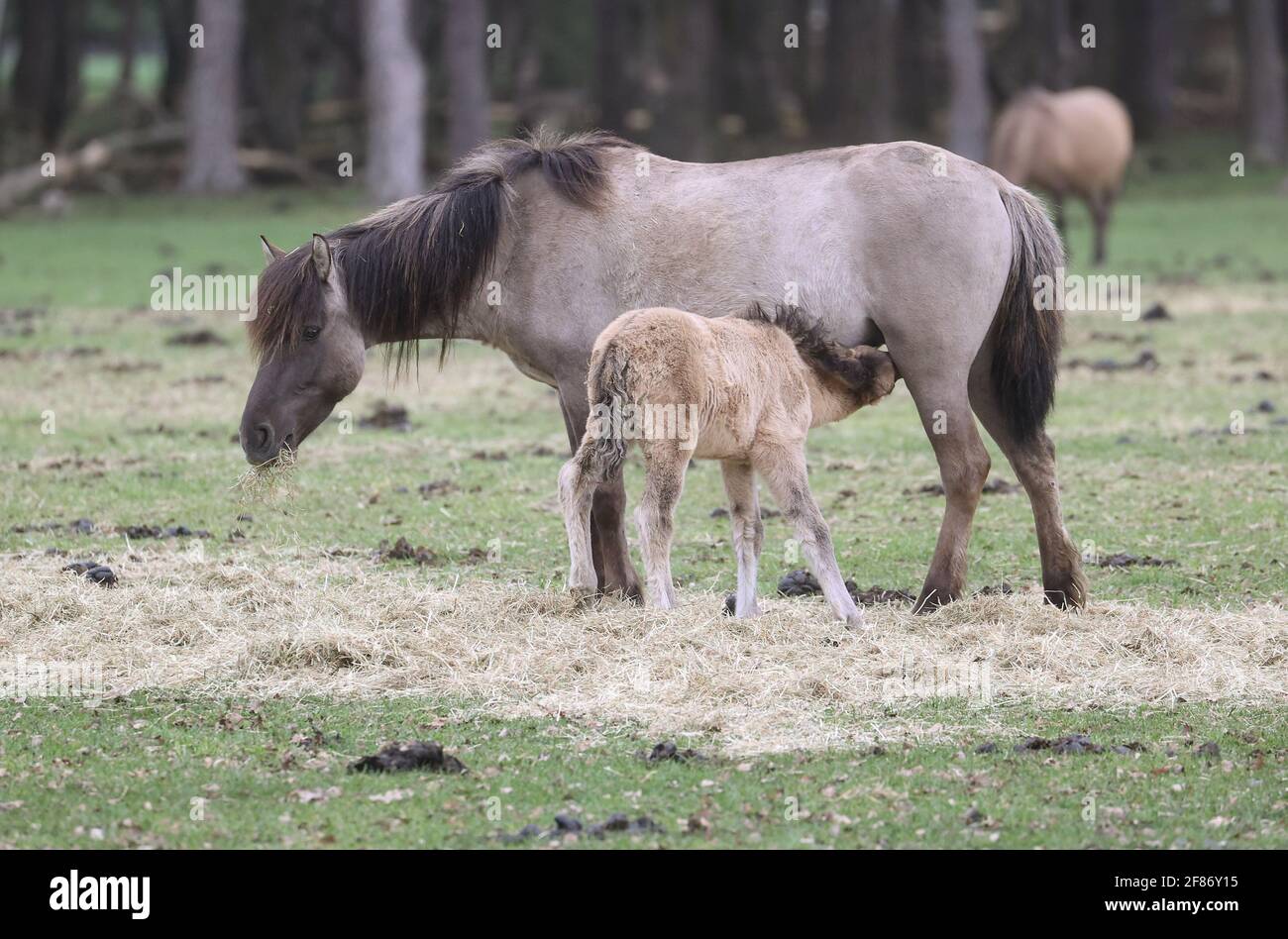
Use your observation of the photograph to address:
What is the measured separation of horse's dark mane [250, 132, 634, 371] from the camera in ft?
28.0

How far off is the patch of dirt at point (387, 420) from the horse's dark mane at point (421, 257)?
16.9ft

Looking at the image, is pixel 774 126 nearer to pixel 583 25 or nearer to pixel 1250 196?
pixel 1250 196

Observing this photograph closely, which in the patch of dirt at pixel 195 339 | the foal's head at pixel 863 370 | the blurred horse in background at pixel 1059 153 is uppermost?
the blurred horse in background at pixel 1059 153

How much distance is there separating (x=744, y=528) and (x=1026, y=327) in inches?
70.1

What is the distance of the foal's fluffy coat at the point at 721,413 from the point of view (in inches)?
296

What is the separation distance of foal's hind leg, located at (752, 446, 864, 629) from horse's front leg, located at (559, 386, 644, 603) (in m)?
0.91

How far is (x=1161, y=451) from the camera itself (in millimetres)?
12539

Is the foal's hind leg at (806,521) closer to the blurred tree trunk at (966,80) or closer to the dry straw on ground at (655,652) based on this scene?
the dry straw on ground at (655,652)

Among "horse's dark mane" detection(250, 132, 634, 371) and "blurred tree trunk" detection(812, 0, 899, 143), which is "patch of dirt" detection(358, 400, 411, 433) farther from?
"blurred tree trunk" detection(812, 0, 899, 143)

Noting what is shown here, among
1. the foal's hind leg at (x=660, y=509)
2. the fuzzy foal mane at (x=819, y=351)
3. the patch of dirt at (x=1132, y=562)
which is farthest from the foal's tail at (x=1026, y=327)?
the foal's hind leg at (x=660, y=509)

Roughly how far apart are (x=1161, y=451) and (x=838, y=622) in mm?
5701

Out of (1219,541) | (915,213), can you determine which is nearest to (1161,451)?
(1219,541)

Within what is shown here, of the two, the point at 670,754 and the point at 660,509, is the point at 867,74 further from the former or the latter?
the point at 670,754

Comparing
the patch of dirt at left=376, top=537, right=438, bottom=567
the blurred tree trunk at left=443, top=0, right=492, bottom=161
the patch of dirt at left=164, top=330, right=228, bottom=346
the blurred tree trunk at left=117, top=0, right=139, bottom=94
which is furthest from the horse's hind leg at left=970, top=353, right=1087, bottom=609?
the blurred tree trunk at left=117, top=0, right=139, bottom=94
